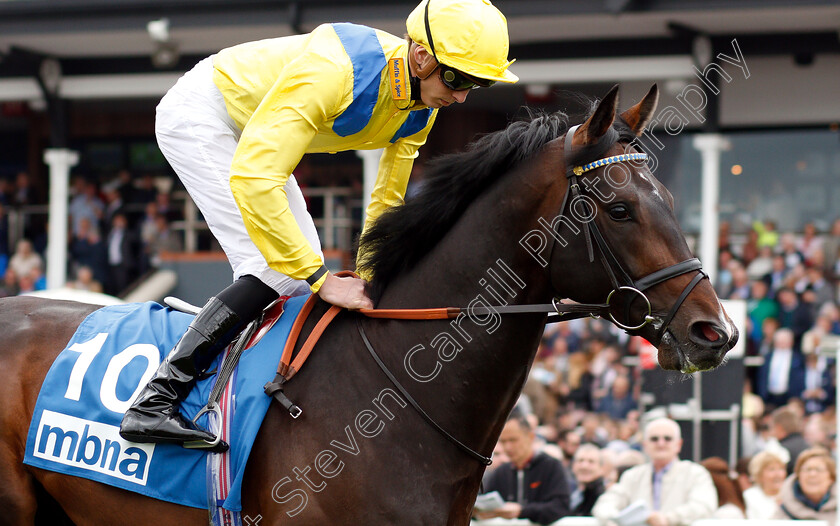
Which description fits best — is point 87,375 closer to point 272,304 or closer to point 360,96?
point 272,304

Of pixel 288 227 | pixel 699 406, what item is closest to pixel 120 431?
pixel 288 227

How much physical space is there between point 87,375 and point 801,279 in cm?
756

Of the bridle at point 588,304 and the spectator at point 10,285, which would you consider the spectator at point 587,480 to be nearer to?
the bridle at point 588,304

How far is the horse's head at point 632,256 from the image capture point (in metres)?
2.22

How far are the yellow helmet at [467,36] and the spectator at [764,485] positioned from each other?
374 cm

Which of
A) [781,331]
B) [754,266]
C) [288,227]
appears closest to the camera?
[288,227]

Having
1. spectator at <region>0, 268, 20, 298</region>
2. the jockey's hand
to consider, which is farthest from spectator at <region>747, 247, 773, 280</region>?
spectator at <region>0, 268, 20, 298</region>

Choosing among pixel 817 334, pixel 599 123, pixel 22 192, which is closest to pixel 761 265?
pixel 817 334

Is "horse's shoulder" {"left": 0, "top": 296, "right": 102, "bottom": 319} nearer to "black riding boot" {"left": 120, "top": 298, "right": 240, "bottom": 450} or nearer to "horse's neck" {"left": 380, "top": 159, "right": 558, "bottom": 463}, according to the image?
"black riding boot" {"left": 120, "top": 298, "right": 240, "bottom": 450}

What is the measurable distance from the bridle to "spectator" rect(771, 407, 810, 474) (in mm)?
4172

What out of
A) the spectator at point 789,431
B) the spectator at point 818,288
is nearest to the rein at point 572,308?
the spectator at point 789,431

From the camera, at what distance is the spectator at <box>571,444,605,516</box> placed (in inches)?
206

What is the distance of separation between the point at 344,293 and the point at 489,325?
404 millimetres

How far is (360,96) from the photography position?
8.24 feet
